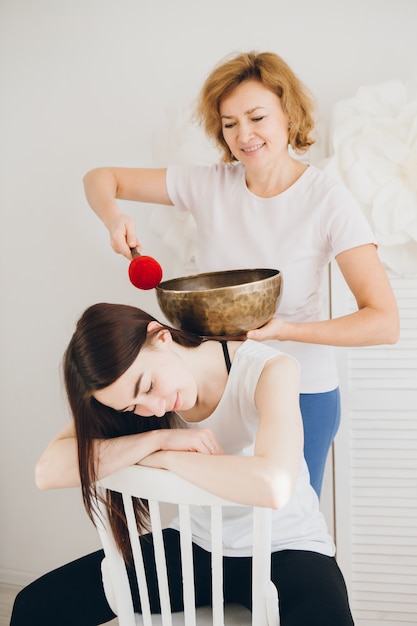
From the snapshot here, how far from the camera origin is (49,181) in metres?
2.23

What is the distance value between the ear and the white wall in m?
0.90

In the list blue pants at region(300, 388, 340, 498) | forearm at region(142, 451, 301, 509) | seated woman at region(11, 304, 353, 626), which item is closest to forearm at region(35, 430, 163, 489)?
seated woman at region(11, 304, 353, 626)

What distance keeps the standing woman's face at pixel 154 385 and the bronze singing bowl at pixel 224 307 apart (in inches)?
2.6

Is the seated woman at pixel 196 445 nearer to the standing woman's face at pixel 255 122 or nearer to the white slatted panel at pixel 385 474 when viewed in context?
the standing woman's face at pixel 255 122

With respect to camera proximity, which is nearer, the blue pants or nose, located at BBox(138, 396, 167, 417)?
nose, located at BBox(138, 396, 167, 417)

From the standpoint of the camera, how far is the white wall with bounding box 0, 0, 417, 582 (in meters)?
1.91

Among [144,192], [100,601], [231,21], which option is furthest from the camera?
[231,21]

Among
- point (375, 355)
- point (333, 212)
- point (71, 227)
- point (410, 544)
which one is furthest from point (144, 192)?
point (410, 544)

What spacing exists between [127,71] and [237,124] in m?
0.82

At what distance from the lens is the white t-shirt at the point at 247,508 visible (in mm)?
1207

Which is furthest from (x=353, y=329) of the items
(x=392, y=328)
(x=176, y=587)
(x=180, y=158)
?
(x=180, y=158)

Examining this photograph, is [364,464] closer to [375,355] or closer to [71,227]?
[375,355]

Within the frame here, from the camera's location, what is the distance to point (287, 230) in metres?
1.51

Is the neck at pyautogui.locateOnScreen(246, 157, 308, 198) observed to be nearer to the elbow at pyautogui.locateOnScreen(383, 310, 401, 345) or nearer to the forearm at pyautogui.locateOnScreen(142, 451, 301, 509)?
the elbow at pyautogui.locateOnScreen(383, 310, 401, 345)
